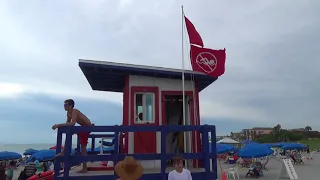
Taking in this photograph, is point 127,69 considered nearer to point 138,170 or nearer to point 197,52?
point 197,52

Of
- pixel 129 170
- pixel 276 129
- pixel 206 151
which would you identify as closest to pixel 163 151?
pixel 206 151

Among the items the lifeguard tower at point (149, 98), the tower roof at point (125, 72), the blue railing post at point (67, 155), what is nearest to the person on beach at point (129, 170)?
the blue railing post at point (67, 155)

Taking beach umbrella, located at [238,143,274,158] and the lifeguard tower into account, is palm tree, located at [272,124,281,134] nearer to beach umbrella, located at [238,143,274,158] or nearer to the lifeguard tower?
beach umbrella, located at [238,143,274,158]

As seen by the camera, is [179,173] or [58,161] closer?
[179,173]

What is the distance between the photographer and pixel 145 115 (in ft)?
28.1

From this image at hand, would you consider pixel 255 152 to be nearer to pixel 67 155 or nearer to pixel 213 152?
pixel 213 152

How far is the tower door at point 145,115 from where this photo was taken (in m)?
8.36

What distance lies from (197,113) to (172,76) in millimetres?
1335

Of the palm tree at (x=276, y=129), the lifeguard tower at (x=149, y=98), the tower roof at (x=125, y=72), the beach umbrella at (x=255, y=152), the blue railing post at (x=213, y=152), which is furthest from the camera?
the palm tree at (x=276, y=129)

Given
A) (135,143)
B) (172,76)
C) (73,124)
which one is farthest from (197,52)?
(73,124)

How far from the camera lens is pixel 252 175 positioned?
2147 cm

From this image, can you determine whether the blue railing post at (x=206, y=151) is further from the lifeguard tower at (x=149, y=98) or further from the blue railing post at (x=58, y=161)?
the blue railing post at (x=58, y=161)

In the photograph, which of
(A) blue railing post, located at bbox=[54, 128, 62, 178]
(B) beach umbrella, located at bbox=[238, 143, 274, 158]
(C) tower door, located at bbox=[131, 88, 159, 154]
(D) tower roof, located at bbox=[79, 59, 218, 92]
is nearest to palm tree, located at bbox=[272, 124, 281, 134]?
(B) beach umbrella, located at bbox=[238, 143, 274, 158]

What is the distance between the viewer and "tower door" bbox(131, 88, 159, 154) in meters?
8.36
